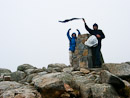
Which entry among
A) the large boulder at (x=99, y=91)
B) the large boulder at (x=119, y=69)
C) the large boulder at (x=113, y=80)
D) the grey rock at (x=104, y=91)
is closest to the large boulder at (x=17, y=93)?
the large boulder at (x=99, y=91)

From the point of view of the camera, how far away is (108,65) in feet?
24.6

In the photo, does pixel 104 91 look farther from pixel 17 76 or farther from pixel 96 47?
pixel 17 76

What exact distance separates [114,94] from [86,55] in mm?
4233

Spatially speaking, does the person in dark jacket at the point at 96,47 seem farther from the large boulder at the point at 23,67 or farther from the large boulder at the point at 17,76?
the large boulder at the point at 23,67

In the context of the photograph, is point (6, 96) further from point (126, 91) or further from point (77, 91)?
point (126, 91)

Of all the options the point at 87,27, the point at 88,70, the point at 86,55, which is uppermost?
the point at 87,27

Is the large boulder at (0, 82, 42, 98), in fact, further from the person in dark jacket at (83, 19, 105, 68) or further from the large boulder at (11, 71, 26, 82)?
the person in dark jacket at (83, 19, 105, 68)

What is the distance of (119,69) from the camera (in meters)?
7.29

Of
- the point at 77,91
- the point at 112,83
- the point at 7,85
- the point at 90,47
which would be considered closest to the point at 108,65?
the point at 112,83

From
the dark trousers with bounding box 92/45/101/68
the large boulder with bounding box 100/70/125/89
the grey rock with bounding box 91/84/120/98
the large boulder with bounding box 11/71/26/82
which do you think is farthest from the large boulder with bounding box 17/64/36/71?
the grey rock with bounding box 91/84/120/98

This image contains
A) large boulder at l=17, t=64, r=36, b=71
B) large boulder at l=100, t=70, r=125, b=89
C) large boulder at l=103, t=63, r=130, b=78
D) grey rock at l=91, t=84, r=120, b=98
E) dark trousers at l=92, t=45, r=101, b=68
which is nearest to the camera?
grey rock at l=91, t=84, r=120, b=98

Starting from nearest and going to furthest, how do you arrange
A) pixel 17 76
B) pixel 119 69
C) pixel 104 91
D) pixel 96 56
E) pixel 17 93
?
pixel 104 91 → pixel 17 93 → pixel 119 69 → pixel 96 56 → pixel 17 76

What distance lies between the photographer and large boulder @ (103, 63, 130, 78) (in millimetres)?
7129

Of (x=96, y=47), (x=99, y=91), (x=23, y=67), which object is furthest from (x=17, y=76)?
(x=99, y=91)
